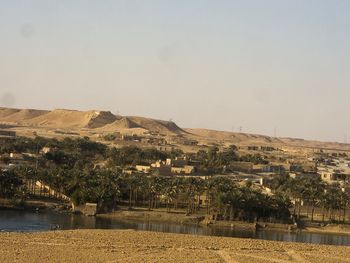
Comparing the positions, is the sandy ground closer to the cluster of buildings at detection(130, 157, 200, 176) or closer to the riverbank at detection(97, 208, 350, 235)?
the riverbank at detection(97, 208, 350, 235)

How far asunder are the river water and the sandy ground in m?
9.72

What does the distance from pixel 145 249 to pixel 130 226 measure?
18848mm

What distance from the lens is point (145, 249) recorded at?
35656 millimetres

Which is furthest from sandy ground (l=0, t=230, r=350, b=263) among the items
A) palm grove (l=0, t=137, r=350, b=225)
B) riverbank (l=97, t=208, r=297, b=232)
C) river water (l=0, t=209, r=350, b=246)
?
palm grove (l=0, t=137, r=350, b=225)

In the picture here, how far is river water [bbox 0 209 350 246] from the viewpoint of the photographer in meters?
52.1

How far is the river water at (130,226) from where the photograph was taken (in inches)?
2051

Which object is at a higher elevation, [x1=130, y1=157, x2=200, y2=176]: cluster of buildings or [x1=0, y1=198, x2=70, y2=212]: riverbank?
[x1=130, y1=157, x2=200, y2=176]: cluster of buildings

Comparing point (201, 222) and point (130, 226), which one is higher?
point (201, 222)

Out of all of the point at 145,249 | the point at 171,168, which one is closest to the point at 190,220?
the point at 145,249

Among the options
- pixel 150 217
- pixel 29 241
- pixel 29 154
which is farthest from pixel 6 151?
pixel 29 241

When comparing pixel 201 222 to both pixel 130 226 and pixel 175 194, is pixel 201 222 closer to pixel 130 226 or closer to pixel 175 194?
pixel 175 194

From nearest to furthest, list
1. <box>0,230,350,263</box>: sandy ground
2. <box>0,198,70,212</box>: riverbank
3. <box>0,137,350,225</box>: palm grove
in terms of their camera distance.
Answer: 1. <box>0,230,350,263</box>: sandy ground
2. <box>0,198,70,212</box>: riverbank
3. <box>0,137,350,225</box>: palm grove

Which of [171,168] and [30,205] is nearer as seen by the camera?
[30,205]

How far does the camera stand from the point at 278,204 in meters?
62.8
